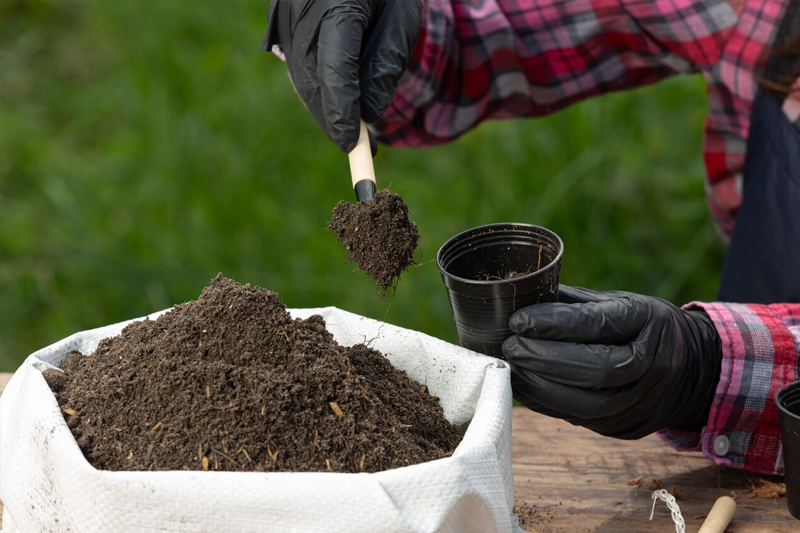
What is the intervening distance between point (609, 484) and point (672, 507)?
167mm

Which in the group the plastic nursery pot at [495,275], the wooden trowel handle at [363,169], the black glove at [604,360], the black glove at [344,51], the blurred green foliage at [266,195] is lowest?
the blurred green foliage at [266,195]

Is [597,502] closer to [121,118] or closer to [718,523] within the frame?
[718,523]

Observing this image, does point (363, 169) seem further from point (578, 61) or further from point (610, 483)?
point (578, 61)

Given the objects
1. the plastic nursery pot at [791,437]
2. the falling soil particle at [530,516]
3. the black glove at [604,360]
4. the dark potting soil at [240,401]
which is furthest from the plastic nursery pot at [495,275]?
the plastic nursery pot at [791,437]

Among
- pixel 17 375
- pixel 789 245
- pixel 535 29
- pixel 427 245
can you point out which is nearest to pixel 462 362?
pixel 17 375

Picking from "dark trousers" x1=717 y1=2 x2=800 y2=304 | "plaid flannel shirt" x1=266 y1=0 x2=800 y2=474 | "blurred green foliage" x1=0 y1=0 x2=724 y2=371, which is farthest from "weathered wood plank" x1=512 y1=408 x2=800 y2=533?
"blurred green foliage" x1=0 y1=0 x2=724 y2=371

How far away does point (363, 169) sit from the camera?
4.71 feet

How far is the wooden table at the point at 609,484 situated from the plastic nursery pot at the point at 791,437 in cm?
5

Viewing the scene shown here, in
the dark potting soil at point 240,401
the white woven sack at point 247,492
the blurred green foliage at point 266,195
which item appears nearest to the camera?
the white woven sack at point 247,492

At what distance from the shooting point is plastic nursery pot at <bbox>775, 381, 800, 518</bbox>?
1216 mm

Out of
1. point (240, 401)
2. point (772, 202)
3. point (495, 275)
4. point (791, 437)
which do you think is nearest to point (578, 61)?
point (772, 202)

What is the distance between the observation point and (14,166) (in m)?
3.43

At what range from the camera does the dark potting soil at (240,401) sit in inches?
42.0

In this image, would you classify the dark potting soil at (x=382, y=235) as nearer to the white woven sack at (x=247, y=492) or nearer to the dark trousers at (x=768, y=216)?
the white woven sack at (x=247, y=492)
